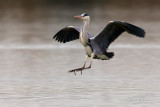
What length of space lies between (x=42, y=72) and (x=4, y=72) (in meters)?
1.16

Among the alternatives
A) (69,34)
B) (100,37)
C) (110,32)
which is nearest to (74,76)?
(69,34)

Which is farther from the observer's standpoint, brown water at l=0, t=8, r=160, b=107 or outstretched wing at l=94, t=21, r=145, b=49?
outstretched wing at l=94, t=21, r=145, b=49

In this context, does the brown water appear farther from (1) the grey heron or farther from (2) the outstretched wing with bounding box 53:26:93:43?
(2) the outstretched wing with bounding box 53:26:93:43

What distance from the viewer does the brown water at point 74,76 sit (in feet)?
49.5

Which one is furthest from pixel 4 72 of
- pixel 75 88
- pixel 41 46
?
pixel 41 46

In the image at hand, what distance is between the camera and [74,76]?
19484 millimetres

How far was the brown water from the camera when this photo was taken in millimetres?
15102

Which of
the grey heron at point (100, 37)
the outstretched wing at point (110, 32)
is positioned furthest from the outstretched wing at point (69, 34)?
the outstretched wing at point (110, 32)

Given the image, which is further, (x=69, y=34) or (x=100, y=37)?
(x=69, y=34)

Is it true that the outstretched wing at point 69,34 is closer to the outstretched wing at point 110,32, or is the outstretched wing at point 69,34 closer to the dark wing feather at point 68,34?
the dark wing feather at point 68,34

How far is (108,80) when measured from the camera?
18.4 m

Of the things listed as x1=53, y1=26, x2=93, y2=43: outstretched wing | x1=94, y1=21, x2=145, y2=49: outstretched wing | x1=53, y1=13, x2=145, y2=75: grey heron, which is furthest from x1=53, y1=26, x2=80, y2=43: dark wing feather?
x1=94, y1=21, x2=145, y2=49: outstretched wing

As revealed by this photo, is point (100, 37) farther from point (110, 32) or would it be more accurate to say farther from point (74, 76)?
point (74, 76)

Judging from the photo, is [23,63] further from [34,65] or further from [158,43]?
[158,43]
